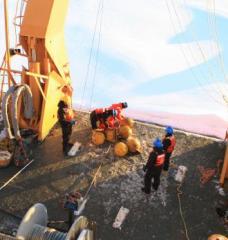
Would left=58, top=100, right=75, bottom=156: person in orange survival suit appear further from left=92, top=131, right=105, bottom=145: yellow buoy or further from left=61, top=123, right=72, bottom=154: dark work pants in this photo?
left=92, top=131, right=105, bottom=145: yellow buoy

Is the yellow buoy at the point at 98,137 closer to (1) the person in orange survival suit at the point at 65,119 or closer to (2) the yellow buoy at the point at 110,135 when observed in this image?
(2) the yellow buoy at the point at 110,135

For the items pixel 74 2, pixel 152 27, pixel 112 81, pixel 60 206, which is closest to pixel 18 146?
pixel 60 206

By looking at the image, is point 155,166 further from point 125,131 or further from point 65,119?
point 65,119

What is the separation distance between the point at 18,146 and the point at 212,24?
415 inches

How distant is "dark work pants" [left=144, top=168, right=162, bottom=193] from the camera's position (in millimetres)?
9125

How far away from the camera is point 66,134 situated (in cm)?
1039

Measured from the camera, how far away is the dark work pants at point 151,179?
9.12m

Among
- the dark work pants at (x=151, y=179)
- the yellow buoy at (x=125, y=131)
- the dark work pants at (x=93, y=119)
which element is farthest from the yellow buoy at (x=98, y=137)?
the dark work pants at (x=151, y=179)

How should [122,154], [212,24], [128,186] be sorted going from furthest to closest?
[212,24] < [122,154] < [128,186]

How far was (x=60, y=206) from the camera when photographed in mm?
9023

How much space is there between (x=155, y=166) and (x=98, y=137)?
→ 7.37 feet

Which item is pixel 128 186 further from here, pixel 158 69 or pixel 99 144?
pixel 158 69

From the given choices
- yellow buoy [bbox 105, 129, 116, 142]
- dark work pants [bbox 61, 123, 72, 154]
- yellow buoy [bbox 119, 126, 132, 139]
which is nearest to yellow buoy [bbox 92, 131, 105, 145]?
yellow buoy [bbox 105, 129, 116, 142]

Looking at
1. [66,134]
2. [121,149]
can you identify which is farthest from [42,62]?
[121,149]
